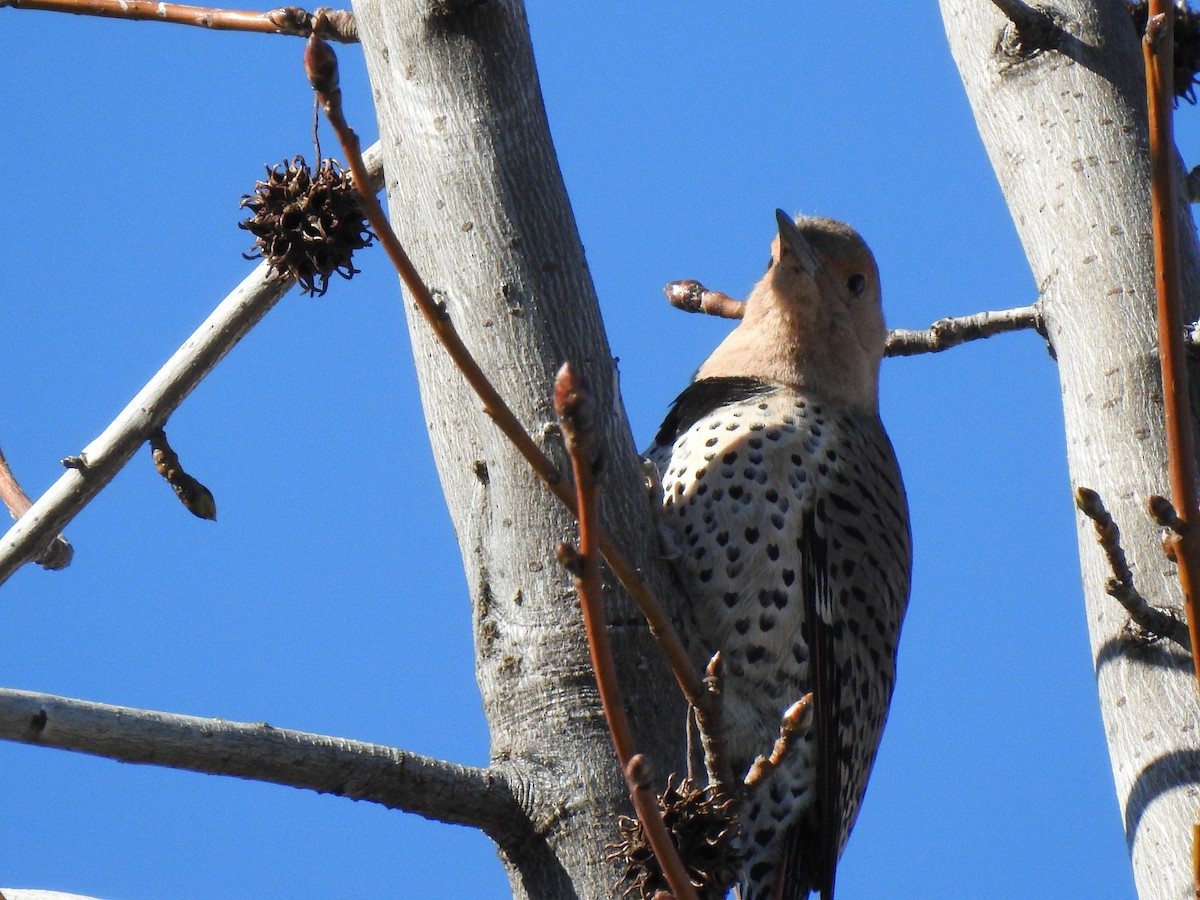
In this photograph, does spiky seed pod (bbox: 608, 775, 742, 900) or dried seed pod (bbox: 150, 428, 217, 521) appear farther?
dried seed pod (bbox: 150, 428, 217, 521)

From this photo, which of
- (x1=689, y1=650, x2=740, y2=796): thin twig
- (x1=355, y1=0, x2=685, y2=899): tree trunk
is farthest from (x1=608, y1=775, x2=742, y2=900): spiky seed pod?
(x1=355, y1=0, x2=685, y2=899): tree trunk

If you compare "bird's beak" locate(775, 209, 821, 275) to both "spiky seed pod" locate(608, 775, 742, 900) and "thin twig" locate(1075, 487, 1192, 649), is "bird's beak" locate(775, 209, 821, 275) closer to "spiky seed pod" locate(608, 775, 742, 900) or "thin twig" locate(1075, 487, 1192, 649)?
"thin twig" locate(1075, 487, 1192, 649)

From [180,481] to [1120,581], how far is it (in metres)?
2.17

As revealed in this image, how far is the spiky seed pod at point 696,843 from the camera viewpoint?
2.04m

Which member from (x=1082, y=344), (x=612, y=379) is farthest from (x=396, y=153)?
(x=1082, y=344)

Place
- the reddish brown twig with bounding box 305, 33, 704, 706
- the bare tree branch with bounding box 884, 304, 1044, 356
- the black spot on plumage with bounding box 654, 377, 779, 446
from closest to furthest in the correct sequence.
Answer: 1. the reddish brown twig with bounding box 305, 33, 704, 706
2. the bare tree branch with bounding box 884, 304, 1044, 356
3. the black spot on plumage with bounding box 654, 377, 779, 446

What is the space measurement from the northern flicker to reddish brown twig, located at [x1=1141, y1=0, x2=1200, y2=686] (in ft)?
5.74

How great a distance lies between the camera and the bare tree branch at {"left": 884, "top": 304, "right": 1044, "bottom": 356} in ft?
12.0

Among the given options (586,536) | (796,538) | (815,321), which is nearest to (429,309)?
(586,536)

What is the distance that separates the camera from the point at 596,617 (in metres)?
1.48

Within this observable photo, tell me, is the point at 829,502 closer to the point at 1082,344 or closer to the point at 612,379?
the point at 1082,344

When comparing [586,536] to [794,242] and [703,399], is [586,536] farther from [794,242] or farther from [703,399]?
[794,242]

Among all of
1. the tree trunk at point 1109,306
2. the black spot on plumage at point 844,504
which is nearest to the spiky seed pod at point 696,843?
the tree trunk at point 1109,306

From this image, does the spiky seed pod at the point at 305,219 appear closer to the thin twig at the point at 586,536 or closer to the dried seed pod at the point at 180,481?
the dried seed pod at the point at 180,481
